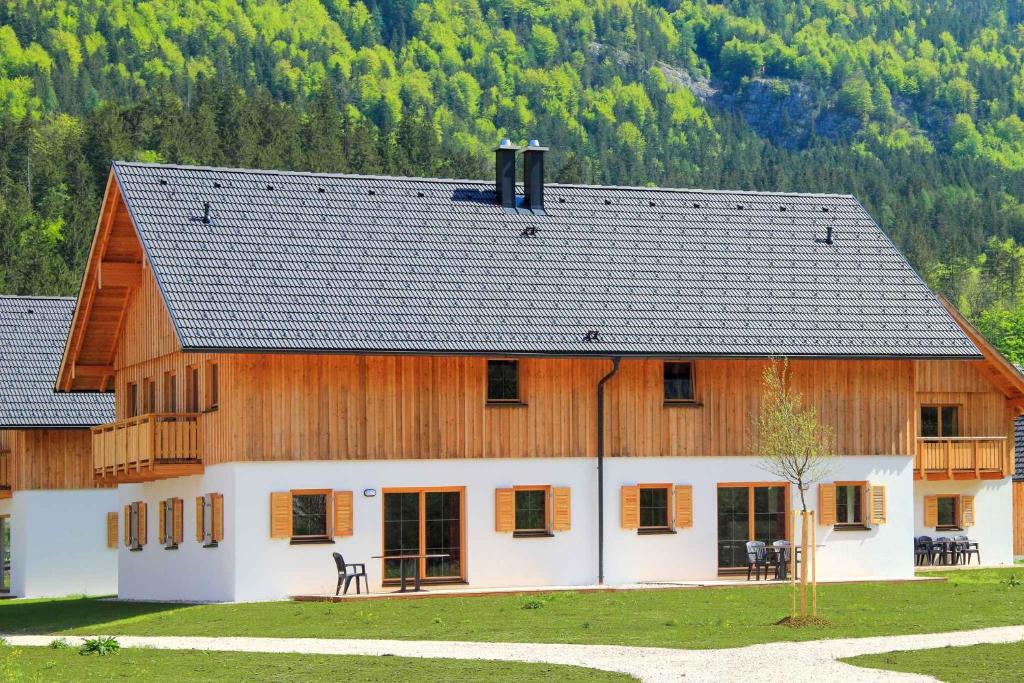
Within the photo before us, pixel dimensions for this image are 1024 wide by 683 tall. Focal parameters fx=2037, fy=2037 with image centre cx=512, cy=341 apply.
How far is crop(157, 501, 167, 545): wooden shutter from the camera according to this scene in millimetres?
41656

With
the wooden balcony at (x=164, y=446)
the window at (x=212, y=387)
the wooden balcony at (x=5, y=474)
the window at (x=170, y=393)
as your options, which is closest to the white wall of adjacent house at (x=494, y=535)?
the wooden balcony at (x=164, y=446)

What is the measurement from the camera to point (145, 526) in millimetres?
43219

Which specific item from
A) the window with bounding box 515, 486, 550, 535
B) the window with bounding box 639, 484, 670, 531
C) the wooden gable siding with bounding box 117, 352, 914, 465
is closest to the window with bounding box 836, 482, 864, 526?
the wooden gable siding with bounding box 117, 352, 914, 465

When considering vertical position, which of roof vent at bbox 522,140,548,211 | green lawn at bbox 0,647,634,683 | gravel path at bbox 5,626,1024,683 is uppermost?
roof vent at bbox 522,140,548,211

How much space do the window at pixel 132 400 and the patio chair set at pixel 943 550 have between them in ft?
61.6

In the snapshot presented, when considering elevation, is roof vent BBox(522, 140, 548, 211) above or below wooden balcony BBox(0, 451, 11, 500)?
above

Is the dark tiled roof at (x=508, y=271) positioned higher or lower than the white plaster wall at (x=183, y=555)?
higher

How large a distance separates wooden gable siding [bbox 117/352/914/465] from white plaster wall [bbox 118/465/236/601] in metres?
1.10

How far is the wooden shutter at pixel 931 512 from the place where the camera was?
1986 inches

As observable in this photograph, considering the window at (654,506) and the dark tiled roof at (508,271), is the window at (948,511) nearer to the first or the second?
the dark tiled roof at (508,271)

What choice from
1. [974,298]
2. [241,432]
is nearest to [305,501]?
[241,432]

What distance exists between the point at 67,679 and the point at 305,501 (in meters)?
13.2

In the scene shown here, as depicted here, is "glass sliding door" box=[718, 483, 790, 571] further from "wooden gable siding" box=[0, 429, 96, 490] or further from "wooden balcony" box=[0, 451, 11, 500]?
"wooden balcony" box=[0, 451, 11, 500]

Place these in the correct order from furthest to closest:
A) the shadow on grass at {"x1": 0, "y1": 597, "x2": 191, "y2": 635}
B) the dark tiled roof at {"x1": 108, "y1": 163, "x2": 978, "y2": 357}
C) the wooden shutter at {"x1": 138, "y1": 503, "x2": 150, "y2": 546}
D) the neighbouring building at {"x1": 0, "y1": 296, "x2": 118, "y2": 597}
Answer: the neighbouring building at {"x1": 0, "y1": 296, "x2": 118, "y2": 597} → the wooden shutter at {"x1": 138, "y1": 503, "x2": 150, "y2": 546} → the dark tiled roof at {"x1": 108, "y1": 163, "x2": 978, "y2": 357} → the shadow on grass at {"x1": 0, "y1": 597, "x2": 191, "y2": 635}
